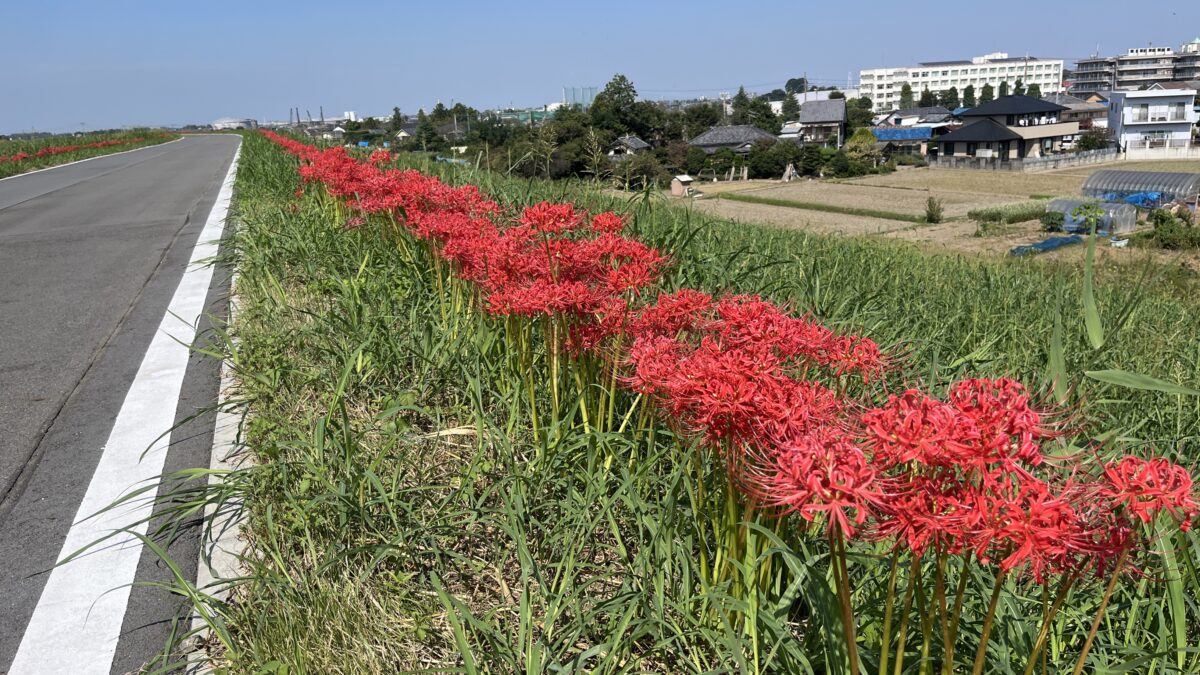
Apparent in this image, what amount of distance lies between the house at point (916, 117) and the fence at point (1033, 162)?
3176cm

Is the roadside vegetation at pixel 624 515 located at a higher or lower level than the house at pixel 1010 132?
lower

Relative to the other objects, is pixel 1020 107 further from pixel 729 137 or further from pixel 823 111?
pixel 823 111

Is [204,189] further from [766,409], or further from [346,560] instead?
[766,409]

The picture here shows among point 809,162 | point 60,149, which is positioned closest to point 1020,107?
point 809,162

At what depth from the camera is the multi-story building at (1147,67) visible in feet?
529

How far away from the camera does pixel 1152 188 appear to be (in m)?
40.0

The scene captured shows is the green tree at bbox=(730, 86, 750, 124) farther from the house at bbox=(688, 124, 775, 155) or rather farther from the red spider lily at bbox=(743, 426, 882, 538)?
the red spider lily at bbox=(743, 426, 882, 538)

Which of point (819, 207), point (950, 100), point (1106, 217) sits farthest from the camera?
point (950, 100)

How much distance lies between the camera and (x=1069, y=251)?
27641mm

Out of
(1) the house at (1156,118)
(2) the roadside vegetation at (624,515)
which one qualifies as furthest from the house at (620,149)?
(1) the house at (1156,118)

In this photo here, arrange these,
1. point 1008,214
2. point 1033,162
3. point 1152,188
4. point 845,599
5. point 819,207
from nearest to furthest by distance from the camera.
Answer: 1. point 845,599
2. point 1008,214
3. point 1152,188
4. point 819,207
5. point 1033,162

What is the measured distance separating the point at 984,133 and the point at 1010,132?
2.24 meters

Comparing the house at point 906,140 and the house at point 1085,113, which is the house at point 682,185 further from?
the house at point 1085,113

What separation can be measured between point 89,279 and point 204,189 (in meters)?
9.69
